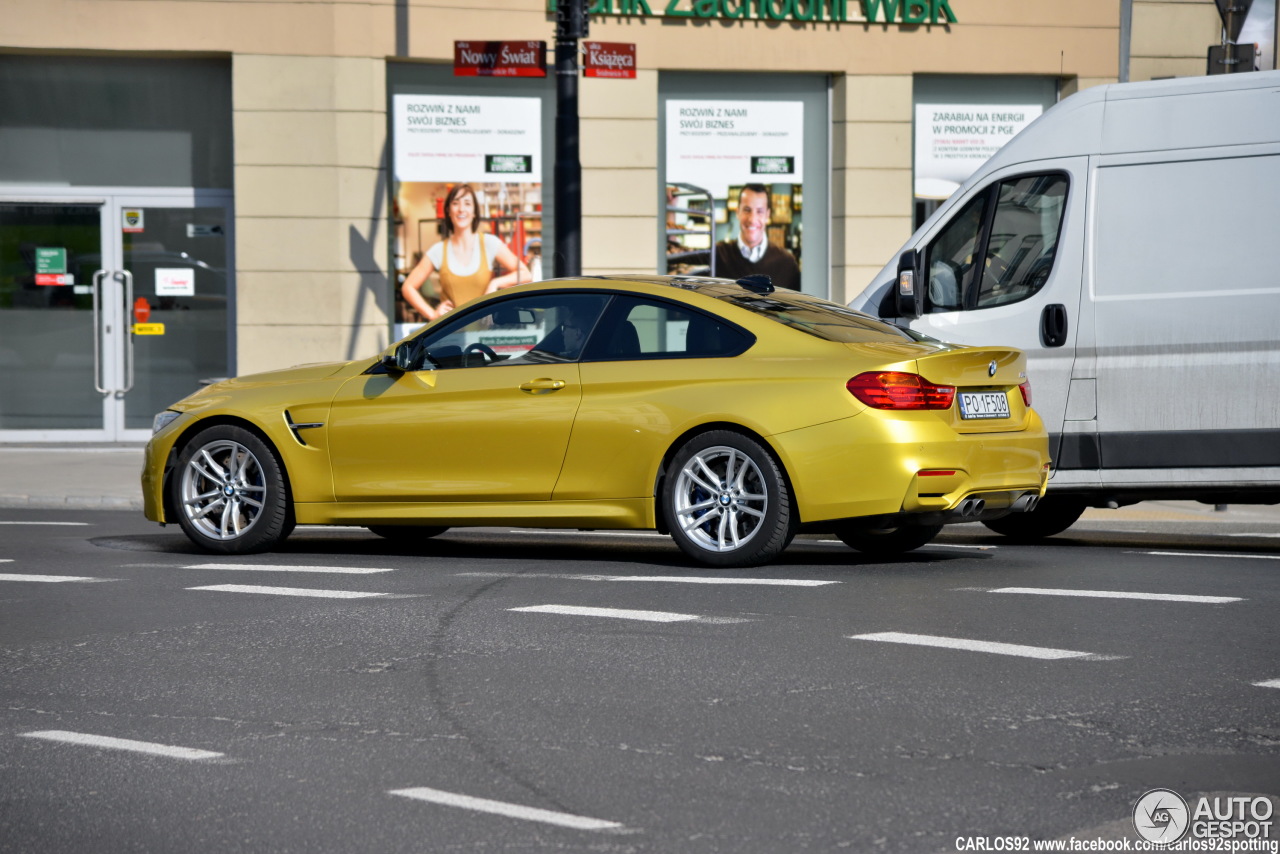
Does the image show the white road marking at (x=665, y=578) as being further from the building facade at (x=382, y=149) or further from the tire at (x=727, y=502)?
the building facade at (x=382, y=149)

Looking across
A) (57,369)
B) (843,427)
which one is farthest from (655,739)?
(57,369)

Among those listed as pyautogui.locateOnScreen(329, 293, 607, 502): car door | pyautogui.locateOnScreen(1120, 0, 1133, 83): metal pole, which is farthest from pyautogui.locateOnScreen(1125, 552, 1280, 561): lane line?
pyautogui.locateOnScreen(1120, 0, 1133, 83): metal pole

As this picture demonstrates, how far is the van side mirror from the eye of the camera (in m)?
9.98

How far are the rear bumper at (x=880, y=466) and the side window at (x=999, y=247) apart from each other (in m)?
1.84

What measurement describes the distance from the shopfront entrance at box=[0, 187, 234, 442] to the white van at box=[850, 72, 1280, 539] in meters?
10.5

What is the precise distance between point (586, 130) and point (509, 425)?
33.0 feet

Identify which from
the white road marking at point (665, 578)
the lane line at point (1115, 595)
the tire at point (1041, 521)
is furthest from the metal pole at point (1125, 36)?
the white road marking at point (665, 578)

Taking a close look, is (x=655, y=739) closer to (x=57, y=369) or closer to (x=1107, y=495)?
(x=1107, y=495)

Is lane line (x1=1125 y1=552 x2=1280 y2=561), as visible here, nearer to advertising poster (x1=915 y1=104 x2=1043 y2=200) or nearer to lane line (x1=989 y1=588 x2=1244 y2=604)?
lane line (x1=989 y1=588 x2=1244 y2=604)

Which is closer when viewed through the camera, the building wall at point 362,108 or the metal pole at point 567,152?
the metal pole at point 567,152

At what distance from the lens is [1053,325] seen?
9.57 metres

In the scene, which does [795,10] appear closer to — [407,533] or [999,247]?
[999,247]

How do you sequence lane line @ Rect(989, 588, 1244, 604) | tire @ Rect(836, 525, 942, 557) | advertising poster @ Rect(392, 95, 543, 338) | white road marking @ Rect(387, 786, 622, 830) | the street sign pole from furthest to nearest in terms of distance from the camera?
advertising poster @ Rect(392, 95, 543, 338) → the street sign pole → tire @ Rect(836, 525, 942, 557) → lane line @ Rect(989, 588, 1244, 604) → white road marking @ Rect(387, 786, 622, 830)

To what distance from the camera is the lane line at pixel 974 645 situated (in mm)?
6070
